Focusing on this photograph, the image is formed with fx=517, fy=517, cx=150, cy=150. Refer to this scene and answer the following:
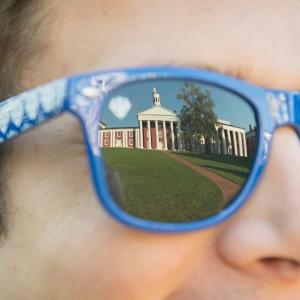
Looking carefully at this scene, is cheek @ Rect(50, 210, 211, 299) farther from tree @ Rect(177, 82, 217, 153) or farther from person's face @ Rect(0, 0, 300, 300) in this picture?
tree @ Rect(177, 82, 217, 153)

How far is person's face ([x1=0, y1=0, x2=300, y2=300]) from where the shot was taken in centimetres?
117

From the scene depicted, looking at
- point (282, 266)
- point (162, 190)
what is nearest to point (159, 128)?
point (162, 190)

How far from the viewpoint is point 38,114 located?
3.94 feet

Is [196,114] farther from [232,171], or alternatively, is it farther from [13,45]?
[13,45]

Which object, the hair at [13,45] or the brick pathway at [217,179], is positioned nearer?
the brick pathway at [217,179]

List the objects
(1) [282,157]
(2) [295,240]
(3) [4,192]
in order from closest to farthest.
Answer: (2) [295,240], (1) [282,157], (3) [4,192]

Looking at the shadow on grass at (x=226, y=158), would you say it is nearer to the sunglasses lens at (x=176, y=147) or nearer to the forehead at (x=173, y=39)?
the sunglasses lens at (x=176, y=147)

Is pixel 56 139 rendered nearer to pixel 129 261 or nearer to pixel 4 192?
pixel 4 192

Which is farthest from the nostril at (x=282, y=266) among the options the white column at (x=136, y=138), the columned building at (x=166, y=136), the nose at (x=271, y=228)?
the white column at (x=136, y=138)

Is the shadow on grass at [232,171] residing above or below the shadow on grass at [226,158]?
below

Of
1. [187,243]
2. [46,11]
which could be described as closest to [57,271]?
[187,243]

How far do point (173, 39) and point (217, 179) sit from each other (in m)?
0.37

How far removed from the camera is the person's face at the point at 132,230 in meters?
1.17

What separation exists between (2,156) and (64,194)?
206mm
